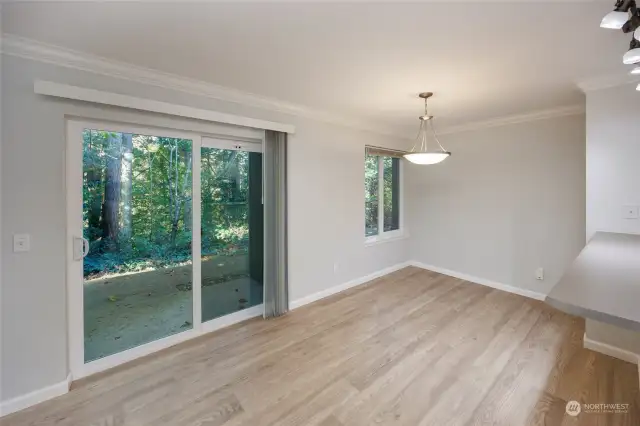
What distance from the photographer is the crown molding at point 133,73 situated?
190 cm

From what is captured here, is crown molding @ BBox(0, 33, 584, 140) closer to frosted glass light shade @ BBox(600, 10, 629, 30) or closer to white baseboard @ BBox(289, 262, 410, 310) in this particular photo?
white baseboard @ BBox(289, 262, 410, 310)

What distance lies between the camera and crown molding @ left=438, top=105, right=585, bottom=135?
341 cm

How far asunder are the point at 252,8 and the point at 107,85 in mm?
1434

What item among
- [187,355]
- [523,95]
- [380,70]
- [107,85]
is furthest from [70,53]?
[523,95]

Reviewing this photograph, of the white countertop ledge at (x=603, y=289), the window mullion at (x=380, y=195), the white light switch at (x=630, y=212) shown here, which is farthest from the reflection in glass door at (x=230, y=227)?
the white light switch at (x=630, y=212)

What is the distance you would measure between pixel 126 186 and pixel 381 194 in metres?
3.62

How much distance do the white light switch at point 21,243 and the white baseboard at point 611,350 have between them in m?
4.54

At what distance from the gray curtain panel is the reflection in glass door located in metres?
0.14

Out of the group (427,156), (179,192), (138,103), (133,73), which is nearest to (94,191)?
(179,192)

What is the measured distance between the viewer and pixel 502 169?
4.09 m

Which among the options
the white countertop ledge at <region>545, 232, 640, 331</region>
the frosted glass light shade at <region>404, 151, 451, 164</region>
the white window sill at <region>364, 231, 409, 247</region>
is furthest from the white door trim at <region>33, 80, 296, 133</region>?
the white countertop ledge at <region>545, 232, 640, 331</region>

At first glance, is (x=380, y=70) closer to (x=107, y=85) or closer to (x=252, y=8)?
(x=252, y=8)

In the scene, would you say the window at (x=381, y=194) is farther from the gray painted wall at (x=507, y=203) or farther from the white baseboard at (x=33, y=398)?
the white baseboard at (x=33, y=398)

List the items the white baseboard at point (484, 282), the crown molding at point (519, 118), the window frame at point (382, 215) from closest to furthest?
the crown molding at point (519, 118)
the white baseboard at point (484, 282)
the window frame at point (382, 215)
